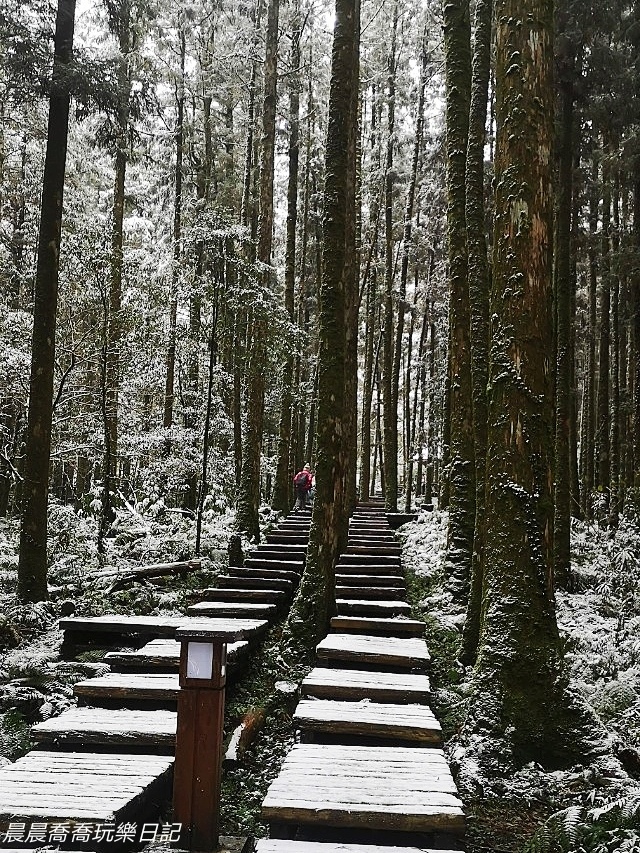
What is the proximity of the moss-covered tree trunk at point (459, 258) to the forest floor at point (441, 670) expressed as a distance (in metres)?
0.93

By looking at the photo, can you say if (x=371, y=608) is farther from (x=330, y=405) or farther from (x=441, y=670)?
(x=330, y=405)

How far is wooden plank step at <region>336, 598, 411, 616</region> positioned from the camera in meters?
9.15

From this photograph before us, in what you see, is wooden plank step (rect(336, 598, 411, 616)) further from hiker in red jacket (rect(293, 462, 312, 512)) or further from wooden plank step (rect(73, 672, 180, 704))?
hiker in red jacket (rect(293, 462, 312, 512))

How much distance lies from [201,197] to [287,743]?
17.5 metres

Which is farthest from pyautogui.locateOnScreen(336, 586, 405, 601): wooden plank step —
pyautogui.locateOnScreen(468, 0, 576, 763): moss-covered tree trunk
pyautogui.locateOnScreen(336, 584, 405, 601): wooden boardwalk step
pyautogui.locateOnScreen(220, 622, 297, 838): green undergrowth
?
pyautogui.locateOnScreen(468, 0, 576, 763): moss-covered tree trunk

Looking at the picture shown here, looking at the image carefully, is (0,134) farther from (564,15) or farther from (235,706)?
(235,706)

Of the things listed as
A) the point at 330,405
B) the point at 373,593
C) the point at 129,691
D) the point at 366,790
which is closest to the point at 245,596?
the point at 373,593

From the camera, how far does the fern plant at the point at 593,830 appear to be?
409 centimetres

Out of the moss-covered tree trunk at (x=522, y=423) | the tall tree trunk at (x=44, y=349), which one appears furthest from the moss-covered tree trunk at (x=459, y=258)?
the tall tree trunk at (x=44, y=349)

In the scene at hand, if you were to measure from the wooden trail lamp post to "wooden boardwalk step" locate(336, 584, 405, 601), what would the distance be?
19.8 ft

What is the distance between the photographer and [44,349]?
10844 mm

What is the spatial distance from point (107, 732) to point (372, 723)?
2.04 m

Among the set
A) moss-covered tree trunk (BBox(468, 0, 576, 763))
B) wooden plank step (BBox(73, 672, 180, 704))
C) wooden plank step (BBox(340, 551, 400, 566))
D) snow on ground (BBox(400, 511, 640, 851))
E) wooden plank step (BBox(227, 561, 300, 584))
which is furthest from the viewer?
wooden plank step (BBox(340, 551, 400, 566))

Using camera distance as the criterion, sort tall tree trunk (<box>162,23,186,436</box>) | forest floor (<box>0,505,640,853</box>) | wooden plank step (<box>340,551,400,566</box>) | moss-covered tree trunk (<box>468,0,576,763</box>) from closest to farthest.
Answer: forest floor (<box>0,505,640,853</box>) < moss-covered tree trunk (<box>468,0,576,763</box>) < wooden plank step (<box>340,551,400,566</box>) < tall tree trunk (<box>162,23,186,436</box>)
